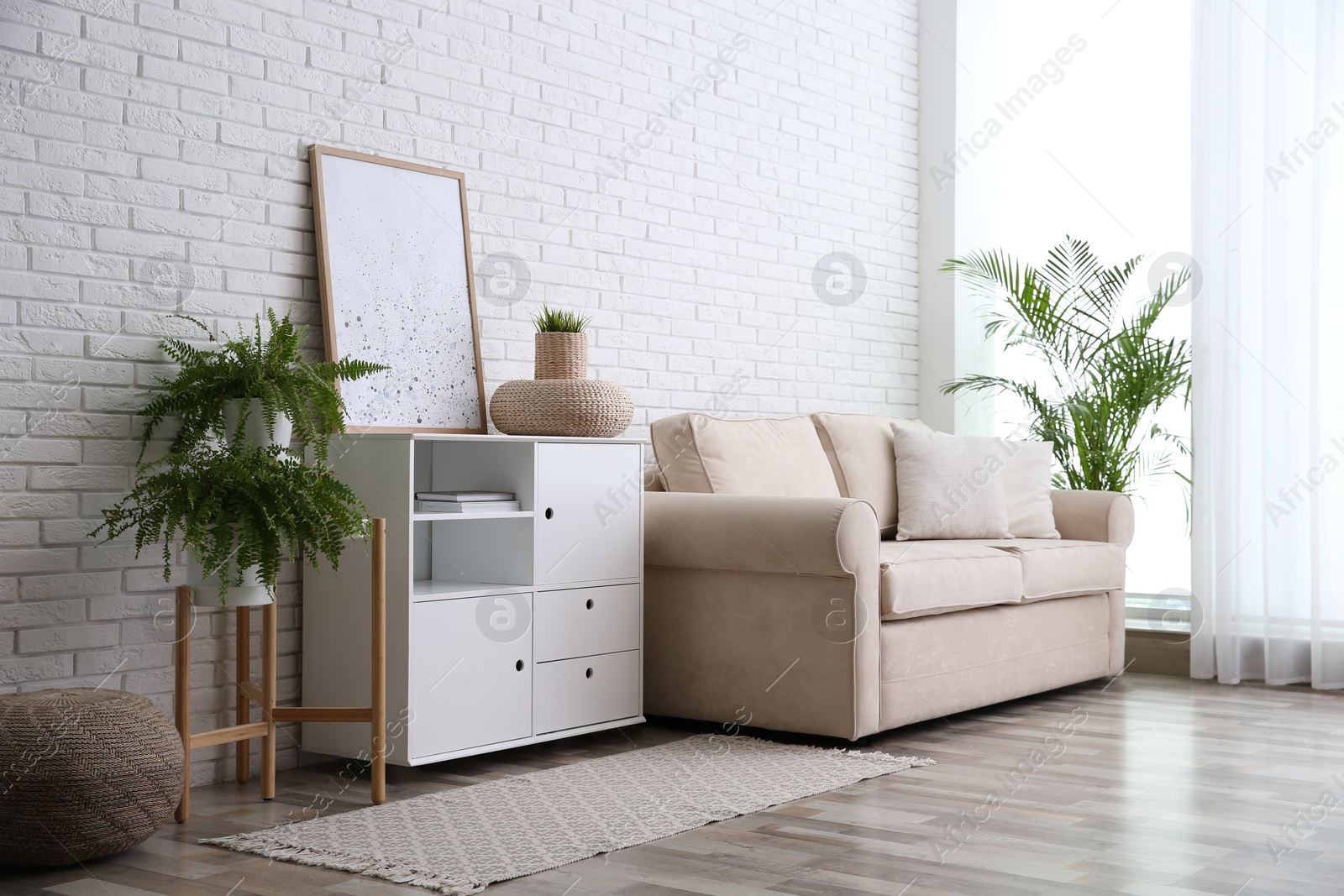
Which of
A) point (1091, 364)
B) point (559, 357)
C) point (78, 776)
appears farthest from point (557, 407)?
point (1091, 364)

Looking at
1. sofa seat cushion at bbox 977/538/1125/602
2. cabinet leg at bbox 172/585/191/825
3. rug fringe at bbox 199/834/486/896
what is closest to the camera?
rug fringe at bbox 199/834/486/896

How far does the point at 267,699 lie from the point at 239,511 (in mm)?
489

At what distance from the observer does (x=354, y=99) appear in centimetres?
353

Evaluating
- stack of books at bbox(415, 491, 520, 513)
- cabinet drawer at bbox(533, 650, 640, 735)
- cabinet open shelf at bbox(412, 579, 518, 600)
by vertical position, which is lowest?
cabinet drawer at bbox(533, 650, 640, 735)

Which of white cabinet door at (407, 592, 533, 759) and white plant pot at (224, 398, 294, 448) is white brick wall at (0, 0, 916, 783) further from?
white cabinet door at (407, 592, 533, 759)

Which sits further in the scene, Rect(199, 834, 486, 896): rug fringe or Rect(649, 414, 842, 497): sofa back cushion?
Rect(649, 414, 842, 497): sofa back cushion

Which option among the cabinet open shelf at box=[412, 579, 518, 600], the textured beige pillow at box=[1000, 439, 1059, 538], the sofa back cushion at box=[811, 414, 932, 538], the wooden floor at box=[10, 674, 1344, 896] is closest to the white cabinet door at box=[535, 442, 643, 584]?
the cabinet open shelf at box=[412, 579, 518, 600]

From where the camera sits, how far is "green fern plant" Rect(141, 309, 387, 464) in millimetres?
2898

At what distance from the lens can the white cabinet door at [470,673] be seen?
3.15 m

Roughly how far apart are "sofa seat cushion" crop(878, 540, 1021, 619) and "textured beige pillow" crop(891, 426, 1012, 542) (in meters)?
0.21

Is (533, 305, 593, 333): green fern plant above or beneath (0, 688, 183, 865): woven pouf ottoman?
above

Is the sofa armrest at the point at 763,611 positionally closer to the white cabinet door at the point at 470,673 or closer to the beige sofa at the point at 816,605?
the beige sofa at the point at 816,605

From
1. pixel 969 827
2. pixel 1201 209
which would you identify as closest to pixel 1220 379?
pixel 1201 209

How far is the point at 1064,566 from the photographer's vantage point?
4434 mm
